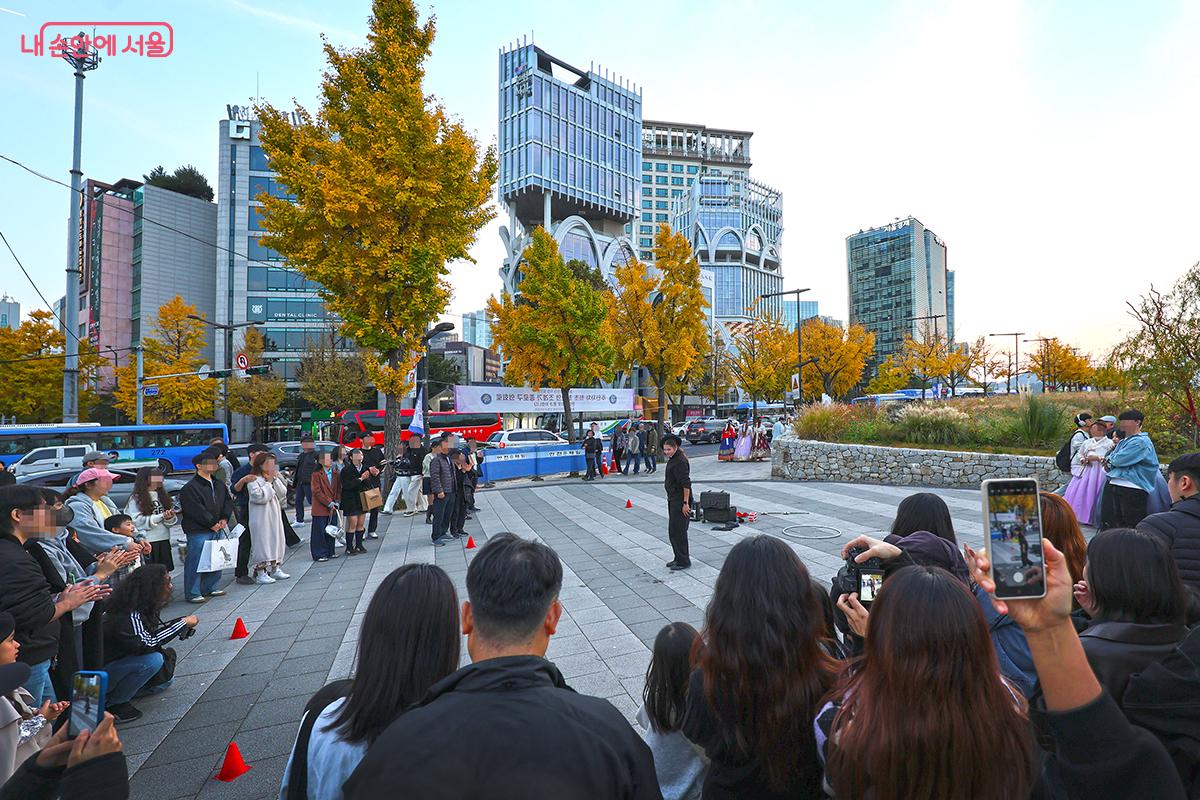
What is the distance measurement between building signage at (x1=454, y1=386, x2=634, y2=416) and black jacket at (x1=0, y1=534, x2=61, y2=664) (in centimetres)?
1453

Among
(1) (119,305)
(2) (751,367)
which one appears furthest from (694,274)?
(1) (119,305)

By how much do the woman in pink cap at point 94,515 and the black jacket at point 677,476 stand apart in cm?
566

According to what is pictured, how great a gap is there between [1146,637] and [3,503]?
18.2ft

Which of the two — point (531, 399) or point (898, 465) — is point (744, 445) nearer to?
point (898, 465)

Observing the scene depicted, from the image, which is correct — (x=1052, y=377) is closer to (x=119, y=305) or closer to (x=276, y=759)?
(x=276, y=759)

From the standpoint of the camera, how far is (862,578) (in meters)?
2.68

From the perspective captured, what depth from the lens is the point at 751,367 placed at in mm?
40375

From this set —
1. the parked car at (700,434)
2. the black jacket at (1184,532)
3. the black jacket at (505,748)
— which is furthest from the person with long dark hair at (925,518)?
the parked car at (700,434)

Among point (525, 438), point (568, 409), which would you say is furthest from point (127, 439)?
point (568, 409)

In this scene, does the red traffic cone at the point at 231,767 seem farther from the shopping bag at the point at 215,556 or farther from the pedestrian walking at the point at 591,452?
the pedestrian walking at the point at 591,452

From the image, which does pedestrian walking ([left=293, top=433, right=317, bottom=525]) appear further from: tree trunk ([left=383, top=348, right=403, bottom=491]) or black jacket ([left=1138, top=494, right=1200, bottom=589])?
black jacket ([left=1138, top=494, right=1200, bottom=589])

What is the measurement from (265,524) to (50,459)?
2077cm

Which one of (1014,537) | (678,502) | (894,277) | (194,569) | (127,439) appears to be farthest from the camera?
(894,277)

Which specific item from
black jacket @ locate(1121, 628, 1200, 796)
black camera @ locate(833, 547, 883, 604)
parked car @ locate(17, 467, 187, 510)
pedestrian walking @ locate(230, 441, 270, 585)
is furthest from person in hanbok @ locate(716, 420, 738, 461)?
black jacket @ locate(1121, 628, 1200, 796)
